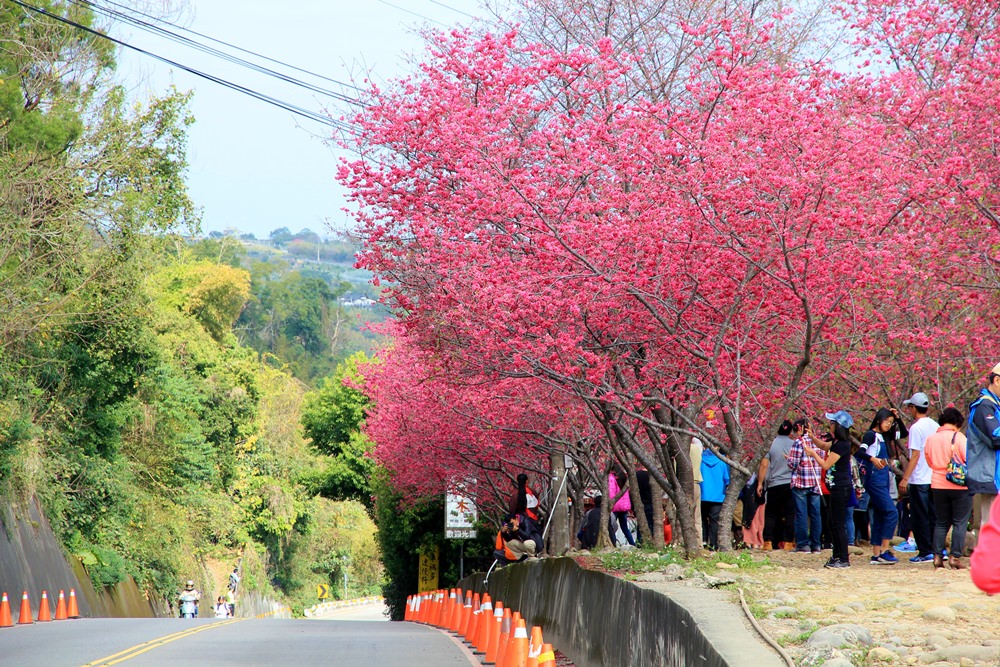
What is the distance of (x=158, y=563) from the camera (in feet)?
136

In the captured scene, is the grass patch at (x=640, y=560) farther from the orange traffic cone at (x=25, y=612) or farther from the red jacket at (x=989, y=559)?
the orange traffic cone at (x=25, y=612)

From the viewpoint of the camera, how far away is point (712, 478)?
58.0 ft

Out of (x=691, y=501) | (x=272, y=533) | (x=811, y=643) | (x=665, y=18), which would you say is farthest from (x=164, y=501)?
(x=811, y=643)

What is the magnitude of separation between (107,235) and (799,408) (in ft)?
54.7

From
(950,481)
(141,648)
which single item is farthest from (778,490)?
(141,648)

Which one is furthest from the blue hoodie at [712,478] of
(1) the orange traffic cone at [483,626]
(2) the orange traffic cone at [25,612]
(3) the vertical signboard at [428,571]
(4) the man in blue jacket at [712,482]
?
(3) the vertical signboard at [428,571]

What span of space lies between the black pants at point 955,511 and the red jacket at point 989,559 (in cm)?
893

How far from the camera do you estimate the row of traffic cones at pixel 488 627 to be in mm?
10016

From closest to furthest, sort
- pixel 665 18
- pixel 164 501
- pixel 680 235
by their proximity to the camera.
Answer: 1. pixel 680 235
2. pixel 665 18
3. pixel 164 501

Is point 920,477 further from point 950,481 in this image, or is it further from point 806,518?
point 806,518

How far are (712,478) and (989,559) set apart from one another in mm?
14127

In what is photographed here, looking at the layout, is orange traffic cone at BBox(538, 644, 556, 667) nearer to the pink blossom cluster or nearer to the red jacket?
the pink blossom cluster

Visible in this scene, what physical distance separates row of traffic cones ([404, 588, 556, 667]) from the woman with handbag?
153 inches

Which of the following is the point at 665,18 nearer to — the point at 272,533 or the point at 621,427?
the point at 621,427
